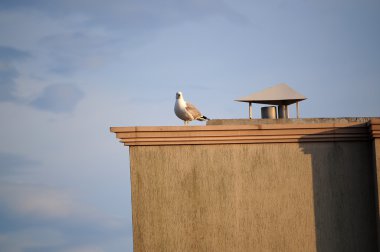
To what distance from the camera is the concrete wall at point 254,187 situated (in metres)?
9.63

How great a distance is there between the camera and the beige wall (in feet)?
31.6

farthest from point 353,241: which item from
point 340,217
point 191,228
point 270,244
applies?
point 191,228

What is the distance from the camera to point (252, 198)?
970cm

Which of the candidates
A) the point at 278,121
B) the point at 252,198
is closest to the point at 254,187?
the point at 252,198

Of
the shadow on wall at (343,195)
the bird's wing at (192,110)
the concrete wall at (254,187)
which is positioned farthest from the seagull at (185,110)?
the shadow on wall at (343,195)

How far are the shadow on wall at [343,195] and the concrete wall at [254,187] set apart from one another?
0.05ft

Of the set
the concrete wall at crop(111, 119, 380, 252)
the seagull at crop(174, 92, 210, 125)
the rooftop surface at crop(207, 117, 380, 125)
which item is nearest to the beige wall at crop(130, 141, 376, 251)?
the concrete wall at crop(111, 119, 380, 252)

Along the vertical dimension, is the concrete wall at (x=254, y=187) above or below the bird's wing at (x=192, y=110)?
below

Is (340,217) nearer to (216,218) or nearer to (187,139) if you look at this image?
A: (216,218)

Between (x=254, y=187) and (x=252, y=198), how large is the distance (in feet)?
0.56

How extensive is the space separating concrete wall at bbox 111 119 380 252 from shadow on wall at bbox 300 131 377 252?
2 centimetres

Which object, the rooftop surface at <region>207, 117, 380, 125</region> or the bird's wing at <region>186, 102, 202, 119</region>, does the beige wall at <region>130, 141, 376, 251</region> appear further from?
the rooftop surface at <region>207, 117, 380, 125</region>

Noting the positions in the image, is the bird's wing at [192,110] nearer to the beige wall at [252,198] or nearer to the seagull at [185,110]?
the seagull at [185,110]

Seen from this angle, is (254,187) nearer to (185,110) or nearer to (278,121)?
(185,110)
